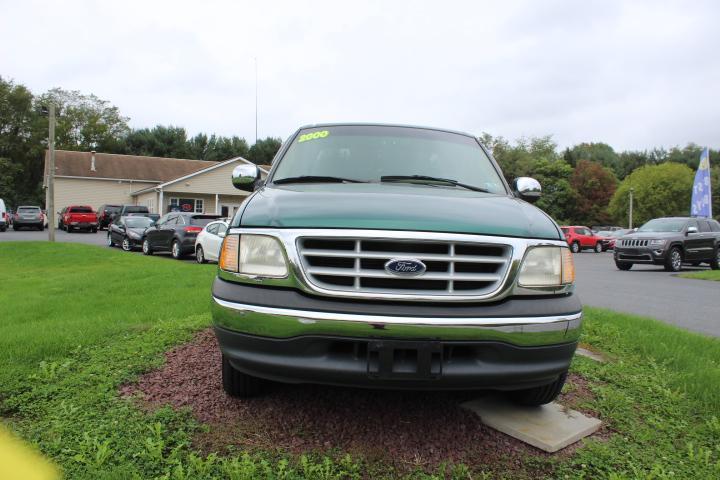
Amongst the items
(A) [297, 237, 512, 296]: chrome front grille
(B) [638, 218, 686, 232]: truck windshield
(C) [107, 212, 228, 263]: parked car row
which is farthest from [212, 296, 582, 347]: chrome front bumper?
(B) [638, 218, 686, 232]: truck windshield

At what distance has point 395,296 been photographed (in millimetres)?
2312

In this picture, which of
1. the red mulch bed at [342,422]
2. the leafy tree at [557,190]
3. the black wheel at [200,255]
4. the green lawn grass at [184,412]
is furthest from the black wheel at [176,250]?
the leafy tree at [557,190]

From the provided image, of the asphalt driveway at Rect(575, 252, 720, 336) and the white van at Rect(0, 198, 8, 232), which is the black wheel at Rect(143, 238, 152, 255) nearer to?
the asphalt driveway at Rect(575, 252, 720, 336)

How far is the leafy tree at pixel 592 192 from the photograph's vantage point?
191ft

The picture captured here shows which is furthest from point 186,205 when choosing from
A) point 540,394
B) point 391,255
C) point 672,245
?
point 391,255

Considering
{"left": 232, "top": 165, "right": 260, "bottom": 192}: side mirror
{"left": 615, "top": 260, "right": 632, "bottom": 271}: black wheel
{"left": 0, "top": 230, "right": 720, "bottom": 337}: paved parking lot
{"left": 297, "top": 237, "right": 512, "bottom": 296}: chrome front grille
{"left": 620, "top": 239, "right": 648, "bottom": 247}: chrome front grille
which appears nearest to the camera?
{"left": 297, "top": 237, "right": 512, "bottom": 296}: chrome front grille

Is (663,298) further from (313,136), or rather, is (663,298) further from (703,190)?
(703,190)

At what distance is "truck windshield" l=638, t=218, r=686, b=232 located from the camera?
15387 millimetres

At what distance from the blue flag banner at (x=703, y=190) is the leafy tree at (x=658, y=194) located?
2573cm

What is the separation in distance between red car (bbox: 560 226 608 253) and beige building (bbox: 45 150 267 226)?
1960 centimetres

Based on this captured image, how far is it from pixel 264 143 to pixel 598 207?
39.5m

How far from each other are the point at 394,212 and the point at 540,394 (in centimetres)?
143

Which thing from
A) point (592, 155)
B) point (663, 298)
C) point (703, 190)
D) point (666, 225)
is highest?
point (592, 155)

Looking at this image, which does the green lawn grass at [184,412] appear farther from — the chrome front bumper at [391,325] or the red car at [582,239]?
the red car at [582,239]
